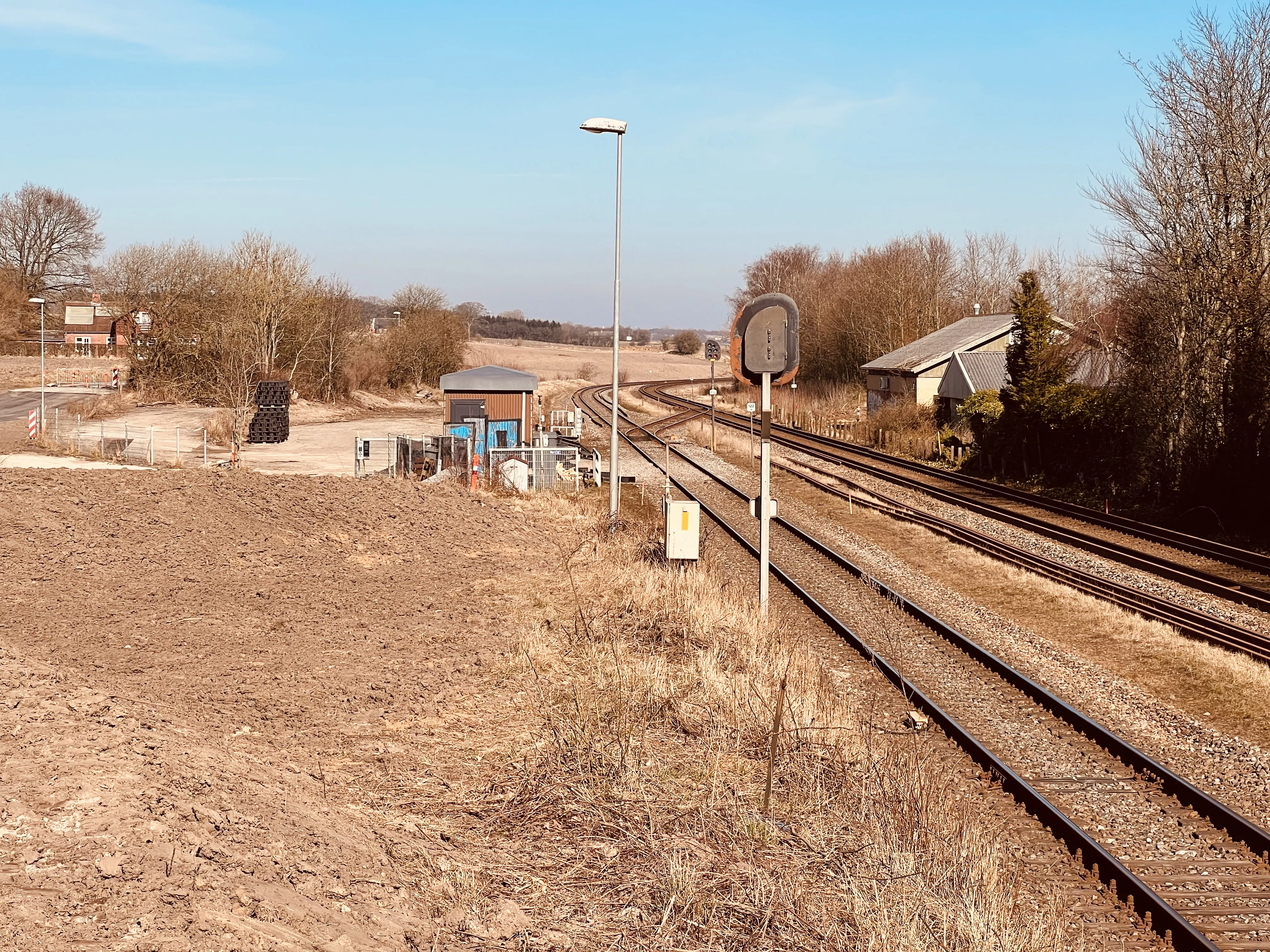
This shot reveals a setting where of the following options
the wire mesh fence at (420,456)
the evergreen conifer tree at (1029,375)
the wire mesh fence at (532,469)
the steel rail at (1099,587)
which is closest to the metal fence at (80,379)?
the wire mesh fence at (420,456)

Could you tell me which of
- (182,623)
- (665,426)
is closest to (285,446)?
(665,426)

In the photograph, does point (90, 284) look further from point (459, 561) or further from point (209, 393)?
point (459, 561)

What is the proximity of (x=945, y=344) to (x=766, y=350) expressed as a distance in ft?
118

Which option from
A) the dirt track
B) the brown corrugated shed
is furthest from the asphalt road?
the dirt track

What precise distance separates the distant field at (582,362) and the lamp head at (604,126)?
205 ft

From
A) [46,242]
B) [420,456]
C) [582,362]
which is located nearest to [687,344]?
[582,362]

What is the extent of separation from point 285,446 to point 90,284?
199 ft

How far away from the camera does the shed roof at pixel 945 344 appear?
45594 mm

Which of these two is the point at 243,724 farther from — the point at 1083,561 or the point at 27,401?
the point at 27,401

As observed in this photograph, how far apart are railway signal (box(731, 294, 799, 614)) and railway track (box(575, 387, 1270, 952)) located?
184 cm

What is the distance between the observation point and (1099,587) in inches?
687

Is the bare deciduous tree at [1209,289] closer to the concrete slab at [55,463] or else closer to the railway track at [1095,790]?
the railway track at [1095,790]

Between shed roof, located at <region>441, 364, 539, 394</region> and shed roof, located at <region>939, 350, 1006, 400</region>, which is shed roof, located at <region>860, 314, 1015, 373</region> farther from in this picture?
shed roof, located at <region>441, 364, 539, 394</region>

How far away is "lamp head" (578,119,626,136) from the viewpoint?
20.9 m
